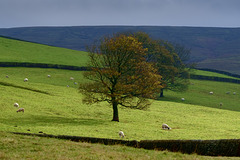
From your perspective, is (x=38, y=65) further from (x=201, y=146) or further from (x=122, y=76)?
(x=201, y=146)

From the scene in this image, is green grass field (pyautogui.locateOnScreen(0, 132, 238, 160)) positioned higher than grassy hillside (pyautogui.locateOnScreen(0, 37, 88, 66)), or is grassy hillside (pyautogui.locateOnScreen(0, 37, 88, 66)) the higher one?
green grass field (pyautogui.locateOnScreen(0, 132, 238, 160))

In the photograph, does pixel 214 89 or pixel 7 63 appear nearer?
pixel 7 63

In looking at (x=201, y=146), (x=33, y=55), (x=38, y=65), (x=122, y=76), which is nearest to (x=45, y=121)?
(x=122, y=76)

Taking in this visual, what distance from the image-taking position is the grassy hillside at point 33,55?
94012 millimetres

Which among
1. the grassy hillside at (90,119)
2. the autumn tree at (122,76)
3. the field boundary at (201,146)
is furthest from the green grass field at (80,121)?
the autumn tree at (122,76)

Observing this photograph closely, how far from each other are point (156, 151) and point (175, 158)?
190 cm

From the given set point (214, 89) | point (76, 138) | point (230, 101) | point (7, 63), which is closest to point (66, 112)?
point (76, 138)

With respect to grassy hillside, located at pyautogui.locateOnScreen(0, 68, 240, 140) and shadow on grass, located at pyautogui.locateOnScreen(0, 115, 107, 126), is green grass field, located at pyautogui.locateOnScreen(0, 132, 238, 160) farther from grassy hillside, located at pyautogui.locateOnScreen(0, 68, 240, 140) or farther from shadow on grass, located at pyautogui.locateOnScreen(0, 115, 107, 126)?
shadow on grass, located at pyautogui.locateOnScreen(0, 115, 107, 126)

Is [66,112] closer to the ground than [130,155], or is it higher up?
closer to the ground

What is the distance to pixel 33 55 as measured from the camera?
10306 centimetres

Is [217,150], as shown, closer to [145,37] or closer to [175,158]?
[175,158]

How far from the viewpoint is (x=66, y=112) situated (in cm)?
4466

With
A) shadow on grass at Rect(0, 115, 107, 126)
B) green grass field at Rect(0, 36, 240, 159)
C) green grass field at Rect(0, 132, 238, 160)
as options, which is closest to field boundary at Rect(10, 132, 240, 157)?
green grass field at Rect(0, 132, 238, 160)

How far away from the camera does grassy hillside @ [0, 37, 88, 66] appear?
9401 cm
